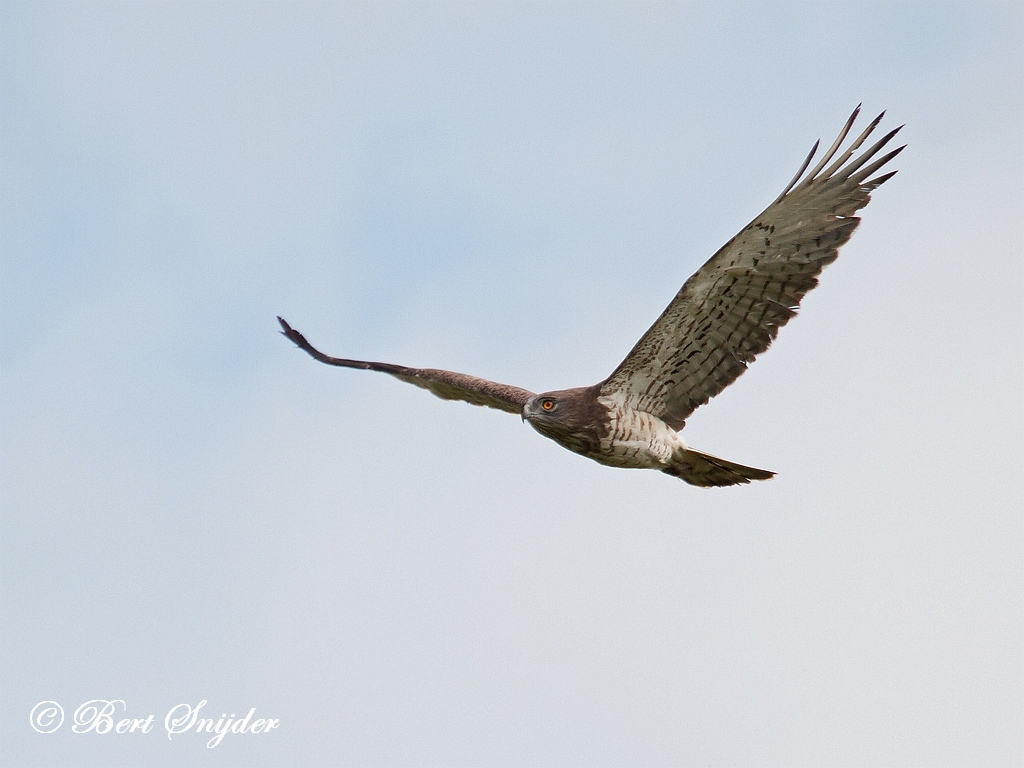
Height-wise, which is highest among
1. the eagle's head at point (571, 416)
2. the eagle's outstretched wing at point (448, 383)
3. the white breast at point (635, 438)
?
the eagle's outstretched wing at point (448, 383)

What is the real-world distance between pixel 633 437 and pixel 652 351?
750 mm

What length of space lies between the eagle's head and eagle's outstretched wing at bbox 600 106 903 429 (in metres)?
0.21

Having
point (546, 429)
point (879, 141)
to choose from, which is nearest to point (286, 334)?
point (546, 429)

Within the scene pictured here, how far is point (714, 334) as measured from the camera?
11.0 meters

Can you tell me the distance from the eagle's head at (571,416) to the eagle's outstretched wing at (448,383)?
97 cm

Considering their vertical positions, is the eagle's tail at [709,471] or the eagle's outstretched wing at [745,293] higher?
the eagle's outstretched wing at [745,293]

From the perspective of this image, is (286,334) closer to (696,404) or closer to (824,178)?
(696,404)

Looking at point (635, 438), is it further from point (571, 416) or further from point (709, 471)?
point (709, 471)

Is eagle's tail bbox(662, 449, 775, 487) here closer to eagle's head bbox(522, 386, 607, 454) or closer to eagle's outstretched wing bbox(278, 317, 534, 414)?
eagle's head bbox(522, 386, 607, 454)

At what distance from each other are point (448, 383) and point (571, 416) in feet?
7.69

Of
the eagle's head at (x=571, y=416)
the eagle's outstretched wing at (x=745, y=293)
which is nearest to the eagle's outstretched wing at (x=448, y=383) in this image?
the eagle's head at (x=571, y=416)

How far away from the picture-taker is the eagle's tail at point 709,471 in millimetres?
11508

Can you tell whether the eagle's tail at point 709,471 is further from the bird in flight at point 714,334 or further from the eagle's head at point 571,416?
the eagle's head at point 571,416

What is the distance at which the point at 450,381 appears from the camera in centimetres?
1324
